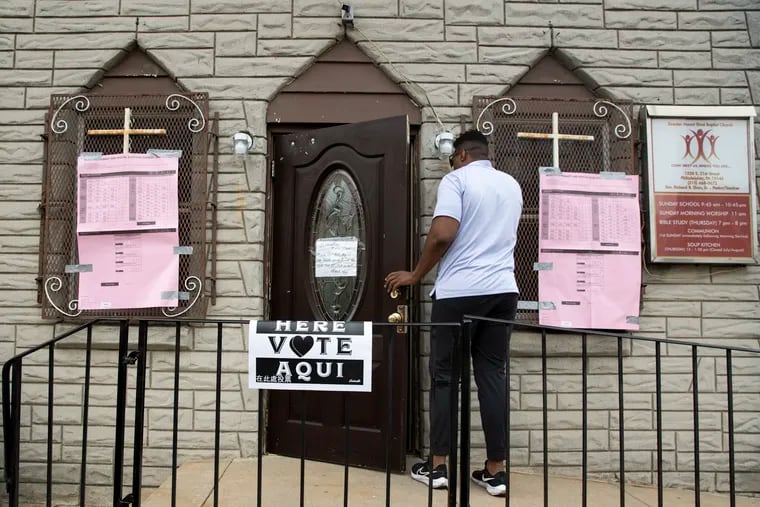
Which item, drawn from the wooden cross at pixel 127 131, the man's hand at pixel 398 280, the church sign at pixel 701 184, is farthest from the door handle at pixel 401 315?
the wooden cross at pixel 127 131

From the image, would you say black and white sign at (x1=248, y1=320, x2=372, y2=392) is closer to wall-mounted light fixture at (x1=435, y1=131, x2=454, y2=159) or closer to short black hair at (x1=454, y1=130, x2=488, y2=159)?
short black hair at (x1=454, y1=130, x2=488, y2=159)

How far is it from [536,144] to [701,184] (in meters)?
1.17

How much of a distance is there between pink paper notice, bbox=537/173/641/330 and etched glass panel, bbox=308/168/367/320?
125cm

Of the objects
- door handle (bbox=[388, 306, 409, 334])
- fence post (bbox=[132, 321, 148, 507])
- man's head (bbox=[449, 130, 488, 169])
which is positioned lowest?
fence post (bbox=[132, 321, 148, 507])

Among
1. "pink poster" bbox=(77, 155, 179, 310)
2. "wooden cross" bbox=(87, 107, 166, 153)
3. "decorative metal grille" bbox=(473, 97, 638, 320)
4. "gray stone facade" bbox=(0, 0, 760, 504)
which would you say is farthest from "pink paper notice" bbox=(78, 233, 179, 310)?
"decorative metal grille" bbox=(473, 97, 638, 320)

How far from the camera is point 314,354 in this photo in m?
2.72

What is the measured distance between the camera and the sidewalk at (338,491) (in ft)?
10.6

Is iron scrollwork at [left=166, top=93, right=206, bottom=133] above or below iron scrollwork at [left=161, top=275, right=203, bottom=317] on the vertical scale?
above

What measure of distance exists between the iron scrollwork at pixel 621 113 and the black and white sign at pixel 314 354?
2533 mm

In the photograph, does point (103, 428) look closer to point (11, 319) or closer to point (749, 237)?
point (11, 319)

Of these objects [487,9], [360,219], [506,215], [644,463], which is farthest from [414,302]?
[487,9]

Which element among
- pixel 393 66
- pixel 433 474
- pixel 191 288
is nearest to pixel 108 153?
pixel 191 288

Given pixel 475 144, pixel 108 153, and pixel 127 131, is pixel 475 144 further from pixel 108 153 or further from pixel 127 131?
pixel 108 153

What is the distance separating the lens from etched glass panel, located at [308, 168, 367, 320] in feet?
13.0
